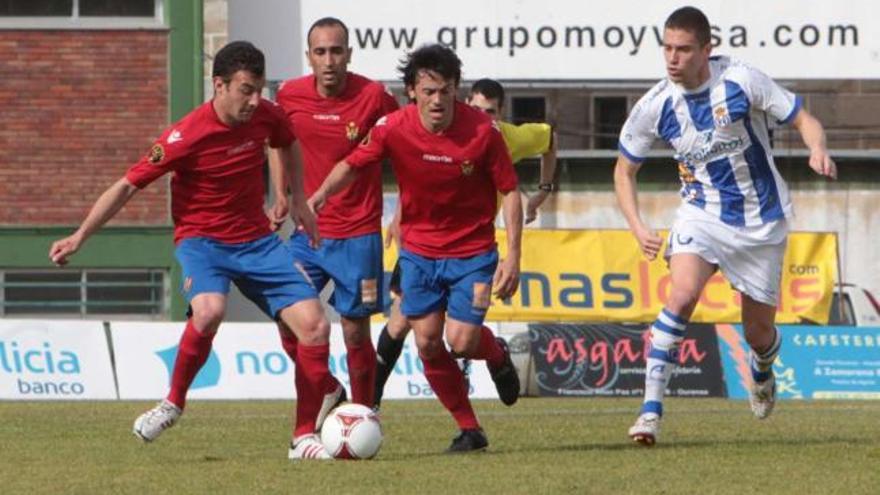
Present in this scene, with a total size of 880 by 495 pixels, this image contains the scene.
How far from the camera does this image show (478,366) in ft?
75.7

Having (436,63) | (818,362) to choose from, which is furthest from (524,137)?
(818,362)

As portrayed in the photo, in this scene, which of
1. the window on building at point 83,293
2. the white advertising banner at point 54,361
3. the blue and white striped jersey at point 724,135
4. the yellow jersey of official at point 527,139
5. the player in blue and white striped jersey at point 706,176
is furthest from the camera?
the window on building at point 83,293

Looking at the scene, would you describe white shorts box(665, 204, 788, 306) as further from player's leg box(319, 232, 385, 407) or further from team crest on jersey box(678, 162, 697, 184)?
player's leg box(319, 232, 385, 407)

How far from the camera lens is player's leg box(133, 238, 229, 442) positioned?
1134 centimetres

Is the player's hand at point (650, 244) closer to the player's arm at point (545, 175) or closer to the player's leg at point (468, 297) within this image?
the player's leg at point (468, 297)

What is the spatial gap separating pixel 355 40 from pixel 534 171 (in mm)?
3411

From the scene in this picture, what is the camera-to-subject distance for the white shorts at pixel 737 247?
12.2m

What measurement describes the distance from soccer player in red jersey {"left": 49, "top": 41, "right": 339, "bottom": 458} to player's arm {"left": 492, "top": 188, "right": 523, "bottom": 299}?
91 cm

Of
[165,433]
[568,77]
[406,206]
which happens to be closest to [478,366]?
[568,77]

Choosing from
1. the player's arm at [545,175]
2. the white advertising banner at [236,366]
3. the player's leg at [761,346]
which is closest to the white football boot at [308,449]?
the player's leg at [761,346]

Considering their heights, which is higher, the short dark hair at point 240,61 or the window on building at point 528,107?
the short dark hair at point 240,61

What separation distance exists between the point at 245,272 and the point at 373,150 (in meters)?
0.91

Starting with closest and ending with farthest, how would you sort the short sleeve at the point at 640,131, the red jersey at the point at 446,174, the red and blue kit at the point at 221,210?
the red and blue kit at the point at 221,210 < the red jersey at the point at 446,174 < the short sleeve at the point at 640,131

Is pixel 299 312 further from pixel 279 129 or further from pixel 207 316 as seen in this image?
pixel 279 129
